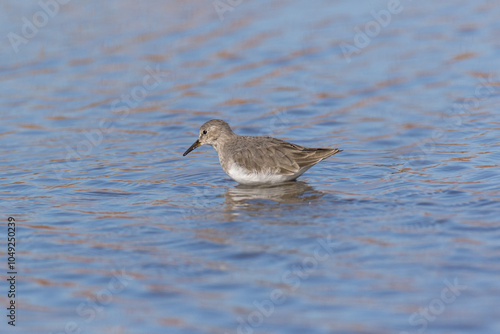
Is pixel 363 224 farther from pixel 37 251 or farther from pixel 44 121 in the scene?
pixel 44 121

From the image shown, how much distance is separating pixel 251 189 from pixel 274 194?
0.54 m

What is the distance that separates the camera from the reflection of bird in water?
12.3 meters

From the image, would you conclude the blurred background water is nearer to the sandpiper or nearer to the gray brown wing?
the sandpiper

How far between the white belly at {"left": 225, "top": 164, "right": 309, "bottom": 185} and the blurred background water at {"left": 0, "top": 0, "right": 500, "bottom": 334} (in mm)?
180

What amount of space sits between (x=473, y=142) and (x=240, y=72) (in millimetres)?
6622

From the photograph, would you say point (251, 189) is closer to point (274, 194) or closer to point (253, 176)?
point (253, 176)

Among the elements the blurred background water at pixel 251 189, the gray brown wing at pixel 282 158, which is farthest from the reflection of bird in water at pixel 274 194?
the gray brown wing at pixel 282 158

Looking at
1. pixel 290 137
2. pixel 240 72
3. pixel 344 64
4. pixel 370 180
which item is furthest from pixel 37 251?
pixel 344 64

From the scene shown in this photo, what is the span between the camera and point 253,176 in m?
13.0

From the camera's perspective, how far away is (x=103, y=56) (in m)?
20.5

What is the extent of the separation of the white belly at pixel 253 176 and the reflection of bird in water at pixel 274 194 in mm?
138

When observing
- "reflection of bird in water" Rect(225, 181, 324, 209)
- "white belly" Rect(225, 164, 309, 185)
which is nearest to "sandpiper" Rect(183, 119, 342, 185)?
"white belly" Rect(225, 164, 309, 185)

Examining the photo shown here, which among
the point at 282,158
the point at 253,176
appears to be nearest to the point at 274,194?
the point at 253,176

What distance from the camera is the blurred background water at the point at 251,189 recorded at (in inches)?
343
